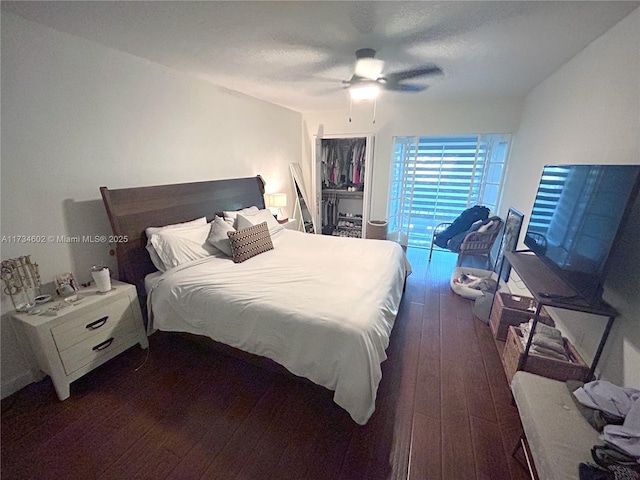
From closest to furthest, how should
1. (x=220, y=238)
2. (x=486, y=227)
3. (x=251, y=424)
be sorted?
1. (x=251, y=424)
2. (x=220, y=238)
3. (x=486, y=227)

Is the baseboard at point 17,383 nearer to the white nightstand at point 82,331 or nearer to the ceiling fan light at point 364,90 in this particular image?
the white nightstand at point 82,331

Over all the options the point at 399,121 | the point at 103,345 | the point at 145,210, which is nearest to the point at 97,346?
the point at 103,345

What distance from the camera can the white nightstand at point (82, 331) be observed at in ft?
5.41

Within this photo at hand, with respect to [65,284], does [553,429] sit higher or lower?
lower

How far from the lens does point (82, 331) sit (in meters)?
1.80

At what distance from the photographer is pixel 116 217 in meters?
2.12

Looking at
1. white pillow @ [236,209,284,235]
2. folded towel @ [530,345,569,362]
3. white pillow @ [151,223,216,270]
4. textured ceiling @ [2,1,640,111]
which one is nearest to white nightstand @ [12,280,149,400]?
→ white pillow @ [151,223,216,270]

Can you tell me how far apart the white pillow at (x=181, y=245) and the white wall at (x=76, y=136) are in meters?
0.42

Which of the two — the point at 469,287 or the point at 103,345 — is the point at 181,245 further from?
the point at 469,287

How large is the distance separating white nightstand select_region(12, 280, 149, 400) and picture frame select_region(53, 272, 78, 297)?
0.06 metres

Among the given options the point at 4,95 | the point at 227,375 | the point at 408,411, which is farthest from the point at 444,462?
the point at 4,95

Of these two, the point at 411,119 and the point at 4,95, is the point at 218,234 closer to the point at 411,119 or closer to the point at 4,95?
the point at 4,95

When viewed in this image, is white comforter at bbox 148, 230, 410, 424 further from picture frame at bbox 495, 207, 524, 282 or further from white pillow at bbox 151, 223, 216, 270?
picture frame at bbox 495, 207, 524, 282

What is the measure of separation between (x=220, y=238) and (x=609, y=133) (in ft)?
9.75
